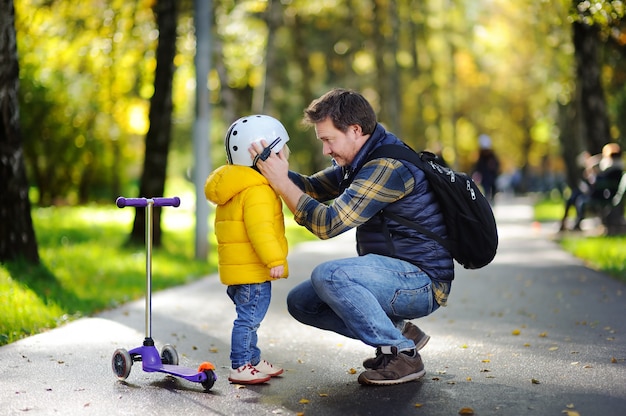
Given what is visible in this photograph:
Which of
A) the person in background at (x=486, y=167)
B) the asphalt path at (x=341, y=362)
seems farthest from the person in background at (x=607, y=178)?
the person in background at (x=486, y=167)

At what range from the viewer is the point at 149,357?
238 inches

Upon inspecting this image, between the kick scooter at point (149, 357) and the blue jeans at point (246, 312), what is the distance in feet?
0.67

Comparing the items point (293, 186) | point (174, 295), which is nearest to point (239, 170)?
point (293, 186)

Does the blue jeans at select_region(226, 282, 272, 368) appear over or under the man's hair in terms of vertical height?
under

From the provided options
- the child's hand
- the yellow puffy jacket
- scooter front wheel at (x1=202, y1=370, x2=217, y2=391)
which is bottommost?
scooter front wheel at (x1=202, y1=370, x2=217, y2=391)

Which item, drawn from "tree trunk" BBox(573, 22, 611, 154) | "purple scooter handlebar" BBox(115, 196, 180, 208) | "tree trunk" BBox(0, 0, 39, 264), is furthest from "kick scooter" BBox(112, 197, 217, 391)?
"tree trunk" BBox(573, 22, 611, 154)

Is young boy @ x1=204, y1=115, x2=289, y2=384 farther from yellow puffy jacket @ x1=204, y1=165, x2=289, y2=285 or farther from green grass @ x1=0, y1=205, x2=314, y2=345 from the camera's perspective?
green grass @ x1=0, y1=205, x2=314, y2=345

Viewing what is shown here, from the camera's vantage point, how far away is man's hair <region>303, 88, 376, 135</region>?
18.9 ft

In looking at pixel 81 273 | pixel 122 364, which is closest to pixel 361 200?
pixel 122 364

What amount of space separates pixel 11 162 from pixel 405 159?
19.7 feet

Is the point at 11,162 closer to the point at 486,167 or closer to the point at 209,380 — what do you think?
the point at 209,380

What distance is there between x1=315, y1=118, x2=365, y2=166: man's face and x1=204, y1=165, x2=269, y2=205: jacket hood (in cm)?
42

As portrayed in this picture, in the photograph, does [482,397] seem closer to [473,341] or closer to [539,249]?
[473,341]

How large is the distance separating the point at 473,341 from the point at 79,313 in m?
3.58
